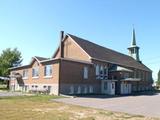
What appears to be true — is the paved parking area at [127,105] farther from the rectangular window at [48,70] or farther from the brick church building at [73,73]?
A: the rectangular window at [48,70]

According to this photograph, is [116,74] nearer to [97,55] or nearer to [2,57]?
[97,55]

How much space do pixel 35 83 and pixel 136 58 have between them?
3696 cm

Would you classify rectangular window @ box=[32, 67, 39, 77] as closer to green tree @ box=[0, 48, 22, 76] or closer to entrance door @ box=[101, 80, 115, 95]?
entrance door @ box=[101, 80, 115, 95]

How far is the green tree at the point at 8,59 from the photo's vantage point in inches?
2552

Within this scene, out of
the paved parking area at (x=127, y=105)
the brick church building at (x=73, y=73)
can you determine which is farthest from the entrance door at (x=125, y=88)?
the paved parking area at (x=127, y=105)

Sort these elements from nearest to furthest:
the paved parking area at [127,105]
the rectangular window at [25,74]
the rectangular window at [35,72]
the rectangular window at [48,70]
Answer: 1. the paved parking area at [127,105]
2. the rectangular window at [48,70]
3. the rectangular window at [35,72]
4. the rectangular window at [25,74]

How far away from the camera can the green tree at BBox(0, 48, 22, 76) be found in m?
64.8

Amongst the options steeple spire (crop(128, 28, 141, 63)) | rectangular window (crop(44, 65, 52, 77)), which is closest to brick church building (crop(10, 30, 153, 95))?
rectangular window (crop(44, 65, 52, 77))

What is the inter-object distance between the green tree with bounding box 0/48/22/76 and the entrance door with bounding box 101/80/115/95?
103 feet

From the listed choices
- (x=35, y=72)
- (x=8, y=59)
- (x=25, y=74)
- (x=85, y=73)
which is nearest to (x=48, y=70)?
(x=35, y=72)

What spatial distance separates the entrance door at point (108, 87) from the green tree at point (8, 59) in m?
31.3

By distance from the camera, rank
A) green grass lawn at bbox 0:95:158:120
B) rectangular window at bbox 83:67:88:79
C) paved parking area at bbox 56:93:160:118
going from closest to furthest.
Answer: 1. green grass lawn at bbox 0:95:158:120
2. paved parking area at bbox 56:93:160:118
3. rectangular window at bbox 83:67:88:79

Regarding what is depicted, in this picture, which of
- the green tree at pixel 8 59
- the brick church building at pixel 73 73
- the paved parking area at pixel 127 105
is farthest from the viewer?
the green tree at pixel 8 59

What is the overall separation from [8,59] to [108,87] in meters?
35.7
